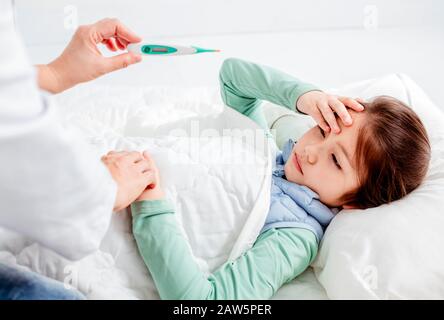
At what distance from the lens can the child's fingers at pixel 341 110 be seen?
84cm

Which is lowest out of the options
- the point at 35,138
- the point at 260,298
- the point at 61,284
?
the point at 260,298

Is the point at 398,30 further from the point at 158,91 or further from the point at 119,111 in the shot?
the point at 119,111

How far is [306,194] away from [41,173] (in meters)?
0.55

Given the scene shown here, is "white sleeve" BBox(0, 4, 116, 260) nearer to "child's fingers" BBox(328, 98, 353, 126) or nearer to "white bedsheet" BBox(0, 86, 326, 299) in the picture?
"white bedsheet" BBox(0, 86, 326, 299)

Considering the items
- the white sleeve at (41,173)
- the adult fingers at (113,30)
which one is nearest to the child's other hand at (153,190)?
the white sleeve at (41,173)

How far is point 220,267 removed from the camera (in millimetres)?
780

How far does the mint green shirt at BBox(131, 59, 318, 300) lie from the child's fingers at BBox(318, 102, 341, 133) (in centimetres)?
20

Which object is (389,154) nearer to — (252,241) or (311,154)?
(311,154)

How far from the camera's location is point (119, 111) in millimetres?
1130

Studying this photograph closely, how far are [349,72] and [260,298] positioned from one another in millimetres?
1053

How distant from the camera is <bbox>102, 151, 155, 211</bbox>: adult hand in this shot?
0.67 metres

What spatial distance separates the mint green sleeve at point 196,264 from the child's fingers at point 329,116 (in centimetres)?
22
